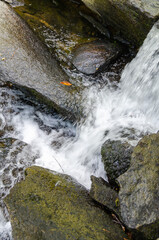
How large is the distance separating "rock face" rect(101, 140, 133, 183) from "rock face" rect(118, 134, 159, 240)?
44 centimetres

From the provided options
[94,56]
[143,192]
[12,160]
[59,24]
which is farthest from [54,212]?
[59,24]

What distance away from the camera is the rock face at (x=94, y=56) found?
17.2 ft

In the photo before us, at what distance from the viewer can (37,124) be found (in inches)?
185

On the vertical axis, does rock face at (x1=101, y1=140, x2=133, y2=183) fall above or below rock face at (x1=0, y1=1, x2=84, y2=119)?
above

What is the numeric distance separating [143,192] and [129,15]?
12.9ft

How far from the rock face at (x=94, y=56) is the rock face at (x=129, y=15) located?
457 mm

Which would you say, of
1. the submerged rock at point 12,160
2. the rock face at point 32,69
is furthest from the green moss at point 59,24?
the submerged rock at point 12,160

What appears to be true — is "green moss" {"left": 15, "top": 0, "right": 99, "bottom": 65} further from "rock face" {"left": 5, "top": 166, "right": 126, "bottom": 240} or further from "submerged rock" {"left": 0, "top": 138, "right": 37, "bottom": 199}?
"rock face" {"left": 5, "top": 166, "right": 126, "bottom": 240}

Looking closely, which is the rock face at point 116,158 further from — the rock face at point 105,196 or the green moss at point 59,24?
the green moss at point 59,24

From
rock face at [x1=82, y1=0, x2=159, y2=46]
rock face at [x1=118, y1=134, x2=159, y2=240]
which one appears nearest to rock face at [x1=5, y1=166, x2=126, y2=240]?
rock face at [x1=118, y1=134, x2=159, y2=240]

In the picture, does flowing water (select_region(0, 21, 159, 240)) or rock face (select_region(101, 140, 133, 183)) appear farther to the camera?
flowing water (select_region(0, 21, 159, 240))

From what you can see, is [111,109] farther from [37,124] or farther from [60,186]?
[60,186]

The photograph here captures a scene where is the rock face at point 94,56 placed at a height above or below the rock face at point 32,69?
above

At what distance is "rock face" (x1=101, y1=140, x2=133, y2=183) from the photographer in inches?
128
